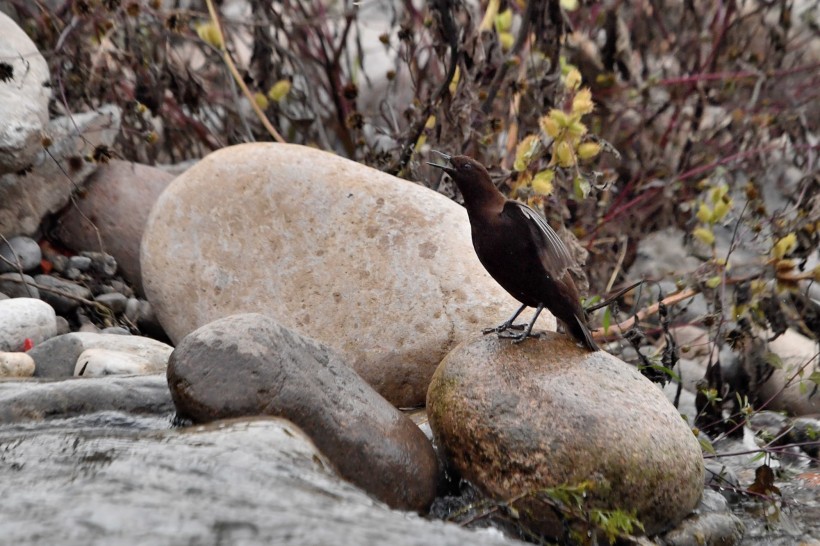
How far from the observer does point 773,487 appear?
439cm

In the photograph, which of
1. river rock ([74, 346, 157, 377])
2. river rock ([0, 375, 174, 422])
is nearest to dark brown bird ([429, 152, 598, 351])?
river rock ([0, 375, 174, 422])

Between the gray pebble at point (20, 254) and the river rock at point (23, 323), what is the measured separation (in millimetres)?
592

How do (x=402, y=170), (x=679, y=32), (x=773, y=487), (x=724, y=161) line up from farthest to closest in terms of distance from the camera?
(x=679, y=32)
(x=724, y=161)
(x=402, y=170)
(x=773, y=487)

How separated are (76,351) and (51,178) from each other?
1622 millimetres

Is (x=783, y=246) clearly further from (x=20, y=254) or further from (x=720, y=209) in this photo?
(x=20, y=254)

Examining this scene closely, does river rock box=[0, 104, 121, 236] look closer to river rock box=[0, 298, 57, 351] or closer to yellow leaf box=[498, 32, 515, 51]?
river rock box=[0, 298, 57, 351]

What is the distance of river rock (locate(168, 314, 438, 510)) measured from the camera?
138 inches

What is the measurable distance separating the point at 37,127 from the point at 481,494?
3040mm

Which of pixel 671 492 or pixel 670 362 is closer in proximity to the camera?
pixel 671 492

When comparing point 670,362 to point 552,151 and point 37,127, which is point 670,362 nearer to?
point 552,151

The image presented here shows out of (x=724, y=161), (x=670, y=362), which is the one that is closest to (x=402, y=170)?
(x=670, y=362)

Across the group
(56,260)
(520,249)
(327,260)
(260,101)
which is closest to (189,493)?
(520,249)

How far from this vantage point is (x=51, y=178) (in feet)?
18.4

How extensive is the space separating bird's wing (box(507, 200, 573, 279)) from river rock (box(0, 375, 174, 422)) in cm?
148
